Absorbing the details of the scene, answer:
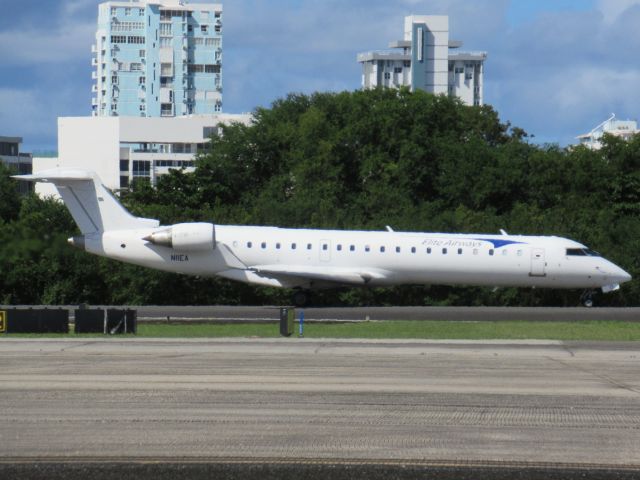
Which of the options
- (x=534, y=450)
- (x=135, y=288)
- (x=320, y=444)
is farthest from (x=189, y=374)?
(x=135, y=288)

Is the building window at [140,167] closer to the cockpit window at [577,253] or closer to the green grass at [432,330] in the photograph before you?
the cockpit window at [577,253]

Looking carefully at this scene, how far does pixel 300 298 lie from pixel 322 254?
1975 mm

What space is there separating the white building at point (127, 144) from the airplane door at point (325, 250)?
98.6 metres

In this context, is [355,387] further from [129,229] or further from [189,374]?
[129,229]

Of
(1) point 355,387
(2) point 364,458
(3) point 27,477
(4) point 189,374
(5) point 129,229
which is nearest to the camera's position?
(3) point 27,477

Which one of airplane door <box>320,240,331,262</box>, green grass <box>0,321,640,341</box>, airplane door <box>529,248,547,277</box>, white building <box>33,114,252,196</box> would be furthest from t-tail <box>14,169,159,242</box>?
white building <box>33,114,252,196</box>

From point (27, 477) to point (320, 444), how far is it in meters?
4.47

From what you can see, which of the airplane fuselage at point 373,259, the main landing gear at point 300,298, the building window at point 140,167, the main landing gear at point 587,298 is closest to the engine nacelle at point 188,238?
the airplane fuselage at point 373,259

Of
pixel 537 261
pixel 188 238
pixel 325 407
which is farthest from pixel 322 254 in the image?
pixel 325 407

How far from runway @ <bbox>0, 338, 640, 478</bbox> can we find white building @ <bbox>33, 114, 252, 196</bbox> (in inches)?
4604

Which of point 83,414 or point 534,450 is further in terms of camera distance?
point 83,414

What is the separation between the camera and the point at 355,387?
24609 millimetres

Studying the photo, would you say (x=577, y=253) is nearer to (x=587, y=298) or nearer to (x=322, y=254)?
(x=587, y=298)

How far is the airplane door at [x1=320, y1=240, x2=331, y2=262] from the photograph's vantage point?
4891 cm
